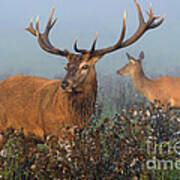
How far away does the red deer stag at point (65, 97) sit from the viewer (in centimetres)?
369

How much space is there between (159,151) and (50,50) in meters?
2.17

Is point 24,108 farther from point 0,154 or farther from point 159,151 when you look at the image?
point 159,151

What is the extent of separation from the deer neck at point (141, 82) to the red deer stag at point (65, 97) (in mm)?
3865

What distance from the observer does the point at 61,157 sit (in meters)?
2.84

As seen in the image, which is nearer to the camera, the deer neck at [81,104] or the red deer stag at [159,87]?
the deer neck at [81,104]

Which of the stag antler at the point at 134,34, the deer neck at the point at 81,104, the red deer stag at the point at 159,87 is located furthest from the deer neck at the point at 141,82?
the deer neck at the point at 81,104

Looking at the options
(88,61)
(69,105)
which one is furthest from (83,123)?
(88,61)

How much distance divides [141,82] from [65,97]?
4866 mm

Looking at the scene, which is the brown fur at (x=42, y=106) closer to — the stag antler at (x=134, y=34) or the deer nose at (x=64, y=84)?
the deer nose at (x=64, y=84)

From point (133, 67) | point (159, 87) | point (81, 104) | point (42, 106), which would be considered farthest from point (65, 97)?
point (133, 67)

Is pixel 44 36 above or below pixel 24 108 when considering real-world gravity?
above

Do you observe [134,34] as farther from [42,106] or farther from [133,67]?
[133,67]

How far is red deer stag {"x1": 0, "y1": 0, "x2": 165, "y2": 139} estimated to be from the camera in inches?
145

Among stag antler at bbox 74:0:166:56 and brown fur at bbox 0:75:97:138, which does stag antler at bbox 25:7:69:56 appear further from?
brown fur at bbox 0:75:97:138
